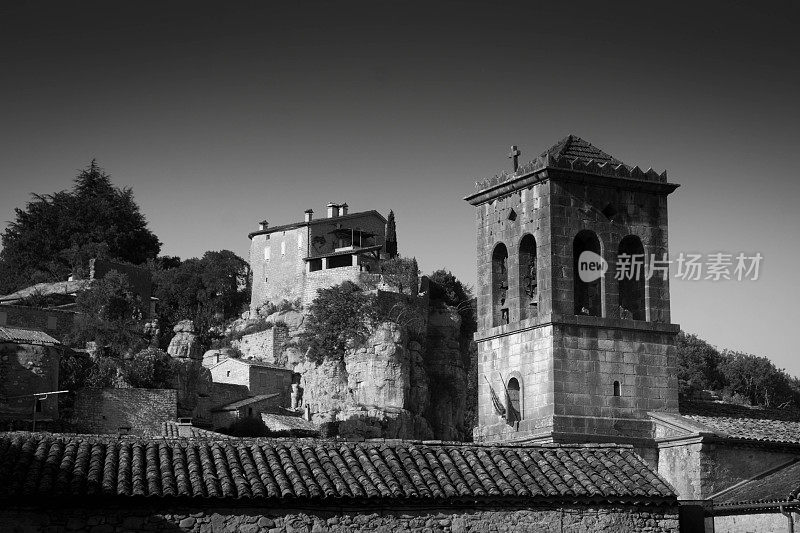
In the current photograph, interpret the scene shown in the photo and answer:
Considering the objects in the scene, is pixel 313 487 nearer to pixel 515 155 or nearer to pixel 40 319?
pixel 515 155

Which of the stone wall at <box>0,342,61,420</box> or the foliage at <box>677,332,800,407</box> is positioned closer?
the stone wall at <box>0,342,61,420</box>

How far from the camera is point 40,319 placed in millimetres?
71375

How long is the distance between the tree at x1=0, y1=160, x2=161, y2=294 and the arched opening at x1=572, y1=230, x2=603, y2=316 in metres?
58.6

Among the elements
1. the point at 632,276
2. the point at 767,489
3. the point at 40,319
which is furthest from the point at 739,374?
the point at 767,489

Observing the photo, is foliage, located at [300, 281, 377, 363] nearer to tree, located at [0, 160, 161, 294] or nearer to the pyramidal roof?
tree, located at [0, 160, 161, 294]

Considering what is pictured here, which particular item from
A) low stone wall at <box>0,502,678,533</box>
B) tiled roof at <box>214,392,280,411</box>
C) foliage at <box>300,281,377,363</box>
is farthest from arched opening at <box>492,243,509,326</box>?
foliage at <box>300,281,377,363</box>

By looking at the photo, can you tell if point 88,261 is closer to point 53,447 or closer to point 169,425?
point 169,425

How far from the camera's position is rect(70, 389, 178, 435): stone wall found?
58.9 metres

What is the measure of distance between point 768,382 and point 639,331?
5507 cm

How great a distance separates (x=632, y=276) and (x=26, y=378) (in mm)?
34691

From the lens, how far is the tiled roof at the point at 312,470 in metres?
19.1

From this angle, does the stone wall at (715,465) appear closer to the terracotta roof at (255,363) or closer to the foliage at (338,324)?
the foliage at (338,324)

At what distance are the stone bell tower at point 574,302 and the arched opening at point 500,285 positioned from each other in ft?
0.08

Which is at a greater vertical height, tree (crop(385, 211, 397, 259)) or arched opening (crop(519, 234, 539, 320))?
tree (crop(385, 211, 397, 259))
